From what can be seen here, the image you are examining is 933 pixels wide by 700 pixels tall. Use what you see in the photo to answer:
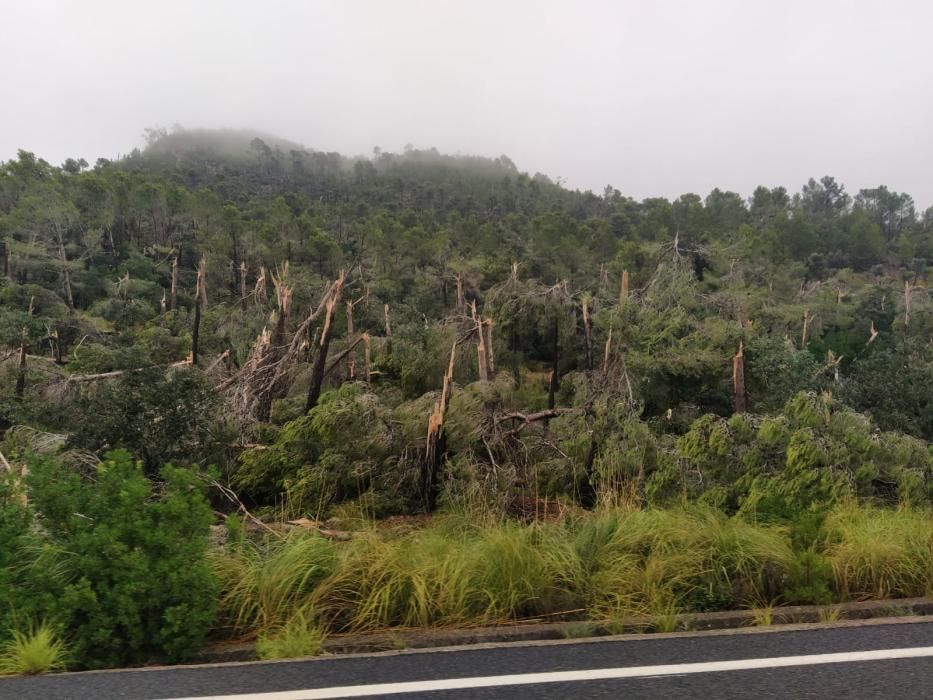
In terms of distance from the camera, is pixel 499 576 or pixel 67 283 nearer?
pixel 499 576

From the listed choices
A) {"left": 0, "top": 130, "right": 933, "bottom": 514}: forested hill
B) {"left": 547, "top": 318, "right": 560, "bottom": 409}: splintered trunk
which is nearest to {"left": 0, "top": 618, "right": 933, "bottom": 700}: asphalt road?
{"left": 0, "top": 130, "right": 933, "bottom": 514}: forested hill

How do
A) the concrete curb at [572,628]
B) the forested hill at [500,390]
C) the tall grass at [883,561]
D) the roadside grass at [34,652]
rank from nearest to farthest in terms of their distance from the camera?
the roadside grass at [34,652] → the concrete curb at [572,628] → the tall grass at [883,561] → the forested hill at [500,390]

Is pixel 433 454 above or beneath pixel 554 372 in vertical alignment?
beneath

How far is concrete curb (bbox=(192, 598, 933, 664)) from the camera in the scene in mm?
3361

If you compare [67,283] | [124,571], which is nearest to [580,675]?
[124,571]

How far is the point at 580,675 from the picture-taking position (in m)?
3.03

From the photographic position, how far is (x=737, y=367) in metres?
12.3

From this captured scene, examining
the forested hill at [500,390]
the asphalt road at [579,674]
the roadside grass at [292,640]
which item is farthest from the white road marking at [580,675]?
the forested hill at [500,390]

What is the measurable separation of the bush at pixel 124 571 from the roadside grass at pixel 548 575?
384mm

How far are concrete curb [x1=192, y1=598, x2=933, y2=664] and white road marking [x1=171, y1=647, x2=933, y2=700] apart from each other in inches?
16.6

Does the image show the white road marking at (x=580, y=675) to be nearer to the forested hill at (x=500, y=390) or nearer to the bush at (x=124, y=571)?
the bush at (x=124, y=571)

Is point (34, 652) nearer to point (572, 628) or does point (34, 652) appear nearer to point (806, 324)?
point (572, 628)

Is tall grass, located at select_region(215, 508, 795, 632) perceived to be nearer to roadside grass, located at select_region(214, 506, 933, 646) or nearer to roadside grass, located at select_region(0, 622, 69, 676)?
roadside grass, located at select_region(214, 506, 933, 646)

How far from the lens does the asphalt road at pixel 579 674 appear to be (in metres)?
2.88
